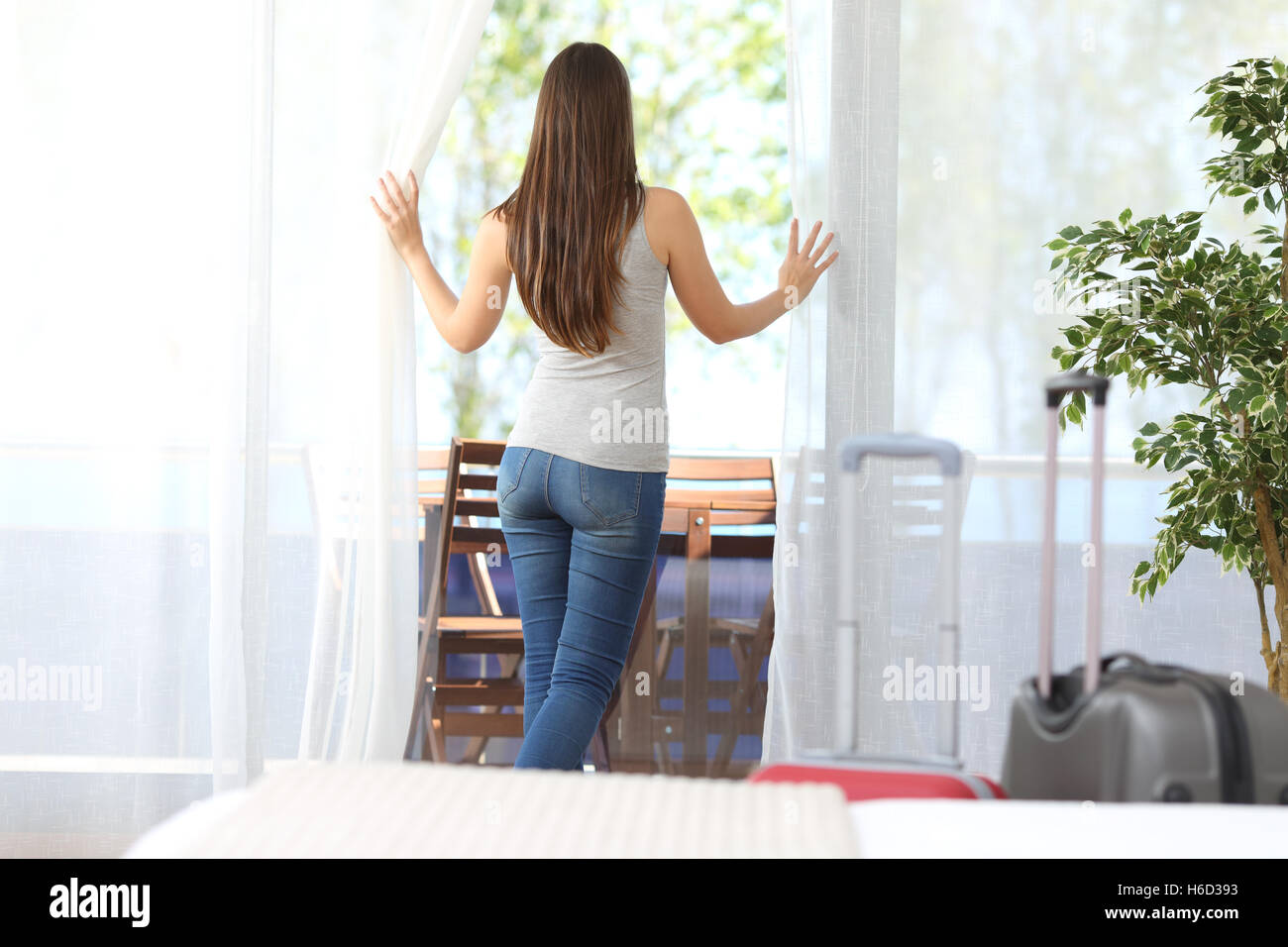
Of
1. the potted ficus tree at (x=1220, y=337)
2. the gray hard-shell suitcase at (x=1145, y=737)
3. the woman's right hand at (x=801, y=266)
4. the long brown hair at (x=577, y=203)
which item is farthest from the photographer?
the woman's right hand at (x=801, y=266)

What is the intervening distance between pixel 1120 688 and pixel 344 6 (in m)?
1.96

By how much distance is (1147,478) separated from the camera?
229 centimetres

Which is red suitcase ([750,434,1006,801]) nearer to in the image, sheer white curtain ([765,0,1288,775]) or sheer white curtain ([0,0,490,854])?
sheer white curtain ([765,0,1288,775])

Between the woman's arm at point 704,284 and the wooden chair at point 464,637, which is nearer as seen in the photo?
the woman's arm at point 704,284

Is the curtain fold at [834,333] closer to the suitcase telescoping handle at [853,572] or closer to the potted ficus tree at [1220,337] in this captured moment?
the potted ficus tree at [1220,337]

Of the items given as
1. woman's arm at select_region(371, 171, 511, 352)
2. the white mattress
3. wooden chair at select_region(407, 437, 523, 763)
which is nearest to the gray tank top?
woman's arm at select_region(371, 171, 511, 352)

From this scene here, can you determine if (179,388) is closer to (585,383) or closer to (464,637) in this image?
(464,637)

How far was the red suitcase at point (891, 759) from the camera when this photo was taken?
1094 mm

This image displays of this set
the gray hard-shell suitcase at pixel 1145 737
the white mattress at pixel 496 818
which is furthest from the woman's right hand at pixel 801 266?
the white mattress at pixel 496 818

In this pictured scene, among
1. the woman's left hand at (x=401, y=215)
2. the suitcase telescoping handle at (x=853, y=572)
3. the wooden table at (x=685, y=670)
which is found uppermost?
the woman's left hand at (x=401, y=215)

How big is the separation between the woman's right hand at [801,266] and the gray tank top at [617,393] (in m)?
0.40

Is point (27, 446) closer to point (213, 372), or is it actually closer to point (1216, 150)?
point (213, 372)

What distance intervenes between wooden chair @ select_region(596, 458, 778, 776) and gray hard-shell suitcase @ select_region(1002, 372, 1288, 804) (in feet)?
4.01
